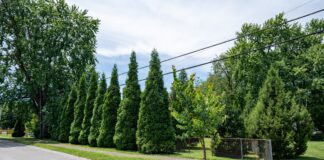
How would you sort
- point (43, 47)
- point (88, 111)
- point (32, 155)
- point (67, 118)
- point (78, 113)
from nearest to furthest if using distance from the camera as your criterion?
point (32, 155) < point (88, 111) < point (78, 113) < point (67, 118) < point (43, 47)

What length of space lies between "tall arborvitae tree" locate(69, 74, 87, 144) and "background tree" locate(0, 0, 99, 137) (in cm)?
569

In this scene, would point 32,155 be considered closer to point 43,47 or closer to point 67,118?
point 67,118

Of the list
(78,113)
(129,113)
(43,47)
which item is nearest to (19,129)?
(43,47)

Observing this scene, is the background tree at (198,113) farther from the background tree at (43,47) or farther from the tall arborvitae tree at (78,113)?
the background tree at (43,47)

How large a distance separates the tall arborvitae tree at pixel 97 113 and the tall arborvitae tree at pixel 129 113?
3.54 metres

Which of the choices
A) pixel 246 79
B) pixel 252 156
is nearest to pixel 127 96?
pixel 252 156

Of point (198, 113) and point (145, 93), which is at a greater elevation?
point (145, 93)

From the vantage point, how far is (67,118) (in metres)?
29.5

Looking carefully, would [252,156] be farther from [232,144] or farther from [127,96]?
[127,96]

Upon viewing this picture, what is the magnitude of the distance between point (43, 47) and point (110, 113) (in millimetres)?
15098

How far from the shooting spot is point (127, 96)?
20.9m

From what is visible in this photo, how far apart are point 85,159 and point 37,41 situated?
2206cm

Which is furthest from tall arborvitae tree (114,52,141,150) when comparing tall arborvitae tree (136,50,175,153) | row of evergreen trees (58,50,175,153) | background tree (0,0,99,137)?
background tree (0,0,99,137)

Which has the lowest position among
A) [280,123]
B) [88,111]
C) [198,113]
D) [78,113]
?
[280,123]
